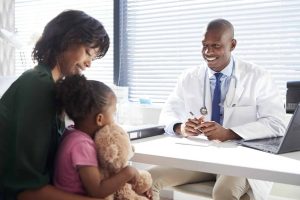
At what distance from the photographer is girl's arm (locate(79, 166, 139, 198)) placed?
958mm

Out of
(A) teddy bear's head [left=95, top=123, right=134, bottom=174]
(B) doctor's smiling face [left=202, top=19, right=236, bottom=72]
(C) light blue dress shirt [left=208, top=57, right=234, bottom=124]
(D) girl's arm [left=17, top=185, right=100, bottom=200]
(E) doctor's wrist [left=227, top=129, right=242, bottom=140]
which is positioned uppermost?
(B) doctor's smiling face [left=202, top=19, right=236, bottom=72]

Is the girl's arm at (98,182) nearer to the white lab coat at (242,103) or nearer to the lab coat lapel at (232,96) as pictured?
the white lab coat at (242,103)

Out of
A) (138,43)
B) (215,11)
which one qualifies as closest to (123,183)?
(215,11)

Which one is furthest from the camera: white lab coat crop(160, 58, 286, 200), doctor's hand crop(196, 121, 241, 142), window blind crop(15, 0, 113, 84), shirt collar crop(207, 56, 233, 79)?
window blind crop(15, 0, 113, 84)

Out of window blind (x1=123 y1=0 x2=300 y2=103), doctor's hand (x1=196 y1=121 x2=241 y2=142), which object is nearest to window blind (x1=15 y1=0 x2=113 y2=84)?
window blind (x1=123 y1=0 x2=300 y2=103)

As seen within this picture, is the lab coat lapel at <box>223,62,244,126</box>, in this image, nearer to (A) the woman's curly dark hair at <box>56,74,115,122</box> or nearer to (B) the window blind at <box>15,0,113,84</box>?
(A) the woman's curly dark hair at <box>56,74,115,122</box>

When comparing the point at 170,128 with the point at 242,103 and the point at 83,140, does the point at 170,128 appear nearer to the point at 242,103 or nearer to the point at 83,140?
the point at 242,103

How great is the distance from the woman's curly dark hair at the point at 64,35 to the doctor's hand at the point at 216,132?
670 mm

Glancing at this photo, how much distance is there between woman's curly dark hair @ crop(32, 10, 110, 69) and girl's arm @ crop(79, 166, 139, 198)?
1.14 ft

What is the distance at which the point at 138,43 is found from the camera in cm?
293

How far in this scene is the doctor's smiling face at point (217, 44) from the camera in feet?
6.37

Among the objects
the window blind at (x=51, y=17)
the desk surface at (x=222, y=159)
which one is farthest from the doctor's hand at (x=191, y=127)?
the window blind at (x=51, y=17)

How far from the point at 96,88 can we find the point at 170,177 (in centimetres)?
79

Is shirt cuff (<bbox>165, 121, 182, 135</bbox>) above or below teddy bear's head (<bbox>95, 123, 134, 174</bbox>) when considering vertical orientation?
below
